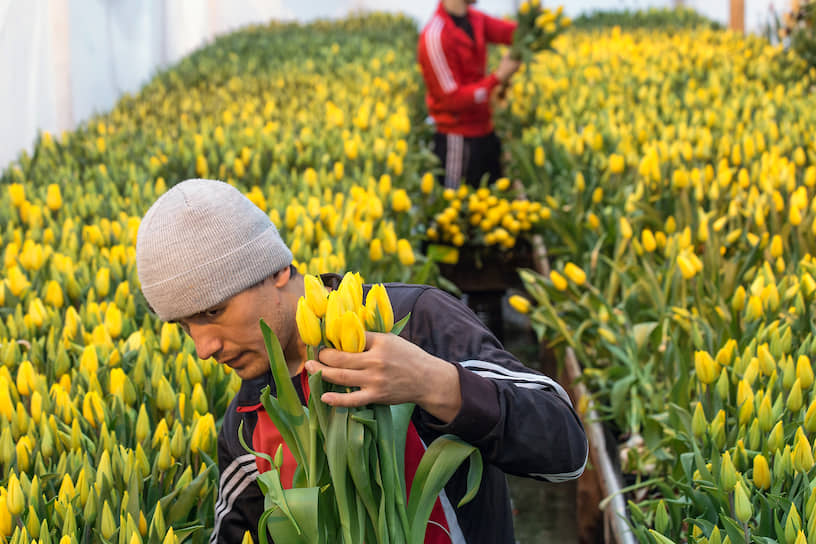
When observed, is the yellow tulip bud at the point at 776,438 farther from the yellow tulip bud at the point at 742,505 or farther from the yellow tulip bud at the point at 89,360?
the yellow tulip bud at the point at 89,360

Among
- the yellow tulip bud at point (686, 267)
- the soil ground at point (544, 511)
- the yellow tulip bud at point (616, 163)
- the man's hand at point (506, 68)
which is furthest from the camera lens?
the man's hand at point (506, 68)

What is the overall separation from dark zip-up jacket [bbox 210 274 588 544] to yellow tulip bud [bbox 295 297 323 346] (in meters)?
0.25

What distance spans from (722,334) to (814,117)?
283 cm

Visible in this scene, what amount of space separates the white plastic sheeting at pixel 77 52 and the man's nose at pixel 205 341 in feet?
13.4

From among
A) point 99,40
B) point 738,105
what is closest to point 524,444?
point 738,105

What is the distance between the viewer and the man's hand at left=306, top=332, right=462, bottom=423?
1.20 m

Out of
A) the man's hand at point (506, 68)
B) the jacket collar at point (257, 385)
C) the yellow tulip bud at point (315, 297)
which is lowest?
the jacket collar at point (257, 385)

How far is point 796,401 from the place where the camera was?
78.2 inches

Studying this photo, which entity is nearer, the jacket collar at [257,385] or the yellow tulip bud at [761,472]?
the jacket collar at [257,385]

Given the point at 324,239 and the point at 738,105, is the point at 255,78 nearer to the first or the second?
the point at 738,105

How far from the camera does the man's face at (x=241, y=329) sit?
1562 mm

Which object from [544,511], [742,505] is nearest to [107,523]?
[742,505]

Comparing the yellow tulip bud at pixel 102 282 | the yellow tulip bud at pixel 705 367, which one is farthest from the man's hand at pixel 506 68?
the yellow tulip bud at pixel 705 367

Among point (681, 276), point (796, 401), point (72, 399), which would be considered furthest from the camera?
point (681, 276)
